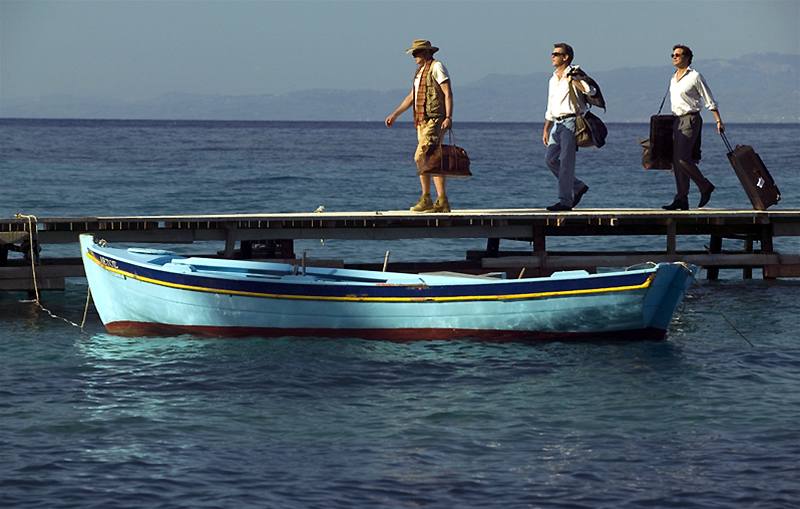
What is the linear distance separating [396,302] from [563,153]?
4454 millimetres

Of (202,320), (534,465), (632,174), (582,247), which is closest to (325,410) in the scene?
(534,465)

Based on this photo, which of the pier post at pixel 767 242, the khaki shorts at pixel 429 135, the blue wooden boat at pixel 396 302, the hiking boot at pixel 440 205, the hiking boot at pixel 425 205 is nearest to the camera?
the blue wooden boat at pixel 396 302

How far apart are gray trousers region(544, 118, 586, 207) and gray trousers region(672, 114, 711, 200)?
1.60m

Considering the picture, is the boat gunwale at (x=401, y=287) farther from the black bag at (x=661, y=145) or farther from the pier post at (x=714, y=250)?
the pier post at (x=714, y=250)

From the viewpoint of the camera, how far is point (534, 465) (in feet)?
38.7

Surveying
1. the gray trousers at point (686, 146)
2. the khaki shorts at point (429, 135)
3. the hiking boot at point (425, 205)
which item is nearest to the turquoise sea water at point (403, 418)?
the gray trousers at point (686, 146)

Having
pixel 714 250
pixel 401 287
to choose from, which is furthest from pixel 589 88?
pixel 714 250

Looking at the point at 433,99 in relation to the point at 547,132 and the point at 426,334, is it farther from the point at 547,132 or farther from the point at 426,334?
the point at 426,334

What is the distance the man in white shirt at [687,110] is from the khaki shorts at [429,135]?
3.46 metres

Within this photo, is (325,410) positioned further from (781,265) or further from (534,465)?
(781,265)

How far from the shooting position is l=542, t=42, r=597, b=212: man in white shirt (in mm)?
19375

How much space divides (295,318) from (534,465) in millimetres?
5874

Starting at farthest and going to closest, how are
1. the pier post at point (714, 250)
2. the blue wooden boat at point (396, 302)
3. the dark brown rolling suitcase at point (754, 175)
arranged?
1. the pier post at point (714, 250)
2. the dark brown rolling suitcase at point (754, 175)
3. the blue wooden boat at point (396, 302)

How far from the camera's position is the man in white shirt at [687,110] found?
19797mm
